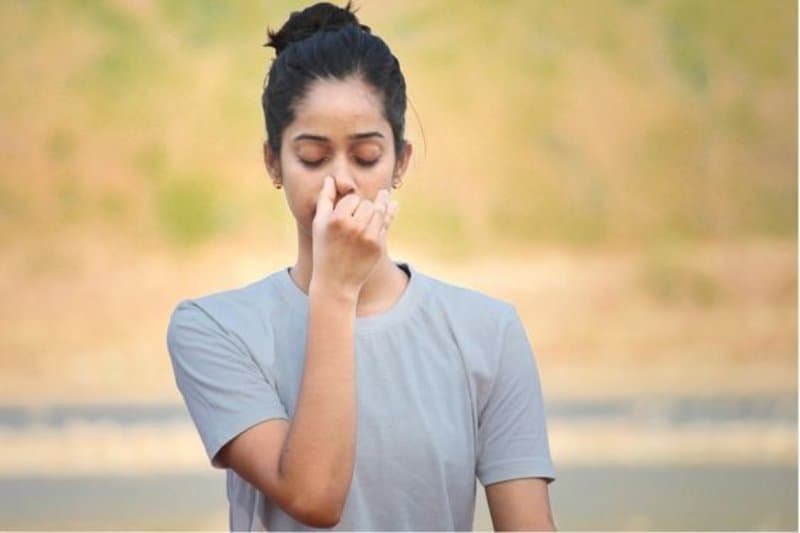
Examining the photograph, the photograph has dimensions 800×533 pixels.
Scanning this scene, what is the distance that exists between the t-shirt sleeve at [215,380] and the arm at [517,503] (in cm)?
21

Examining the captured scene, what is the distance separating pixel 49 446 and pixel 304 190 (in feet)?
7.96

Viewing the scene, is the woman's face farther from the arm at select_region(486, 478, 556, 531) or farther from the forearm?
the arm at select_region(486, 478, 556, 531)

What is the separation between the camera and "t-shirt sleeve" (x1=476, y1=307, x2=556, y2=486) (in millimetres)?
1313

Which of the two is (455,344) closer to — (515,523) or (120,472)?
(515,523)

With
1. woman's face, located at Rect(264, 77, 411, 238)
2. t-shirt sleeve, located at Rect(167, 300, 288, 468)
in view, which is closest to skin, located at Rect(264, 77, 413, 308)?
woman's face, located at Rect(264, 77, 411, 238)

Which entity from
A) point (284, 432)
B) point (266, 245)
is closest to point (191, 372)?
point (284, 432)

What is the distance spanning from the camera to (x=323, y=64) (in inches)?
52.7

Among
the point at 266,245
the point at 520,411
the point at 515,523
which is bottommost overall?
the point at 515,523

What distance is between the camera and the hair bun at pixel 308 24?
1.38 metres

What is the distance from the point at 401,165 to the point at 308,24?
165 mm

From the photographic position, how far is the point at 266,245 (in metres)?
3.48

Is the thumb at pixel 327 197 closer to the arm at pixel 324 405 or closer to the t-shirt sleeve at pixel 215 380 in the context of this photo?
the arm at pixel 324 405

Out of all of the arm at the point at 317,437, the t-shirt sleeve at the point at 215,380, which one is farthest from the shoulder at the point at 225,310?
the arm at the point at 317,437

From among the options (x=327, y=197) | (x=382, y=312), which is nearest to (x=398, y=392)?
(x=382, y=312)
